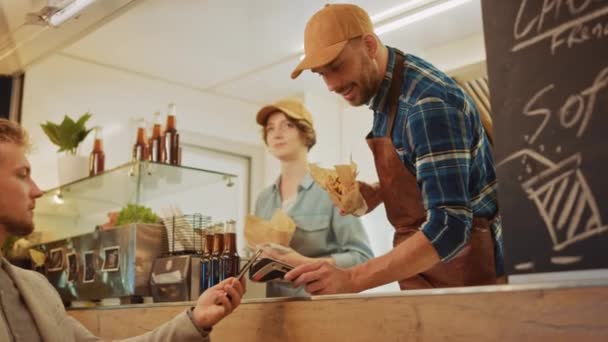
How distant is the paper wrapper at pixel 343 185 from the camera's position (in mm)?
1766

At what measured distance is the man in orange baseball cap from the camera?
137 cm

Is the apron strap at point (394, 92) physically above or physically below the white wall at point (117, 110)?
below

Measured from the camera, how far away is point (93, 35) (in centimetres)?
404

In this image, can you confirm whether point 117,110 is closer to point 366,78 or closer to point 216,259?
point 216,259

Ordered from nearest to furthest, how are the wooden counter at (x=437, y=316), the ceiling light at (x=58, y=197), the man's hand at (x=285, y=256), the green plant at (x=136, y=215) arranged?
the wooden counter at (x=437, y=316) < the man's hand at (x=285, y=256) < the green plant at (x=136, y=215) < the ceiling light at (x=58, y=197)

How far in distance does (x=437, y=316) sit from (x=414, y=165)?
566 mm

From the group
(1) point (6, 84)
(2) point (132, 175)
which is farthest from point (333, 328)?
(1) point (6, 84)

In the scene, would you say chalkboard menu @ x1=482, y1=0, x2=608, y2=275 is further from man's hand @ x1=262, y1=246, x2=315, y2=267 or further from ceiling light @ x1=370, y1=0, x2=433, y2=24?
ceiling light @ x1=370, y1=0, x2=433, y2=24

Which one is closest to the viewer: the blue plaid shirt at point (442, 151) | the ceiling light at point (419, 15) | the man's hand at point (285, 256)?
the blue plaid shirt at point (442, 151)

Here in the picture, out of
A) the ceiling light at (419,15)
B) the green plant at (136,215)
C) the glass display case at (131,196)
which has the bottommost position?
the green plant at (136,215)

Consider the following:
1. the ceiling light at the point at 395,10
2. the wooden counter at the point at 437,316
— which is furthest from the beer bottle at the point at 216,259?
the ceiling light at the point at 395,10

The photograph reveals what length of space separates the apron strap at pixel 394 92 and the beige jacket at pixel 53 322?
2.18 ft

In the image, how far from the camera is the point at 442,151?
55.7 inches

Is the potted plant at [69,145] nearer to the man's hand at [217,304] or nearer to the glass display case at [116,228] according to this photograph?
the glass display case at [116,228]
